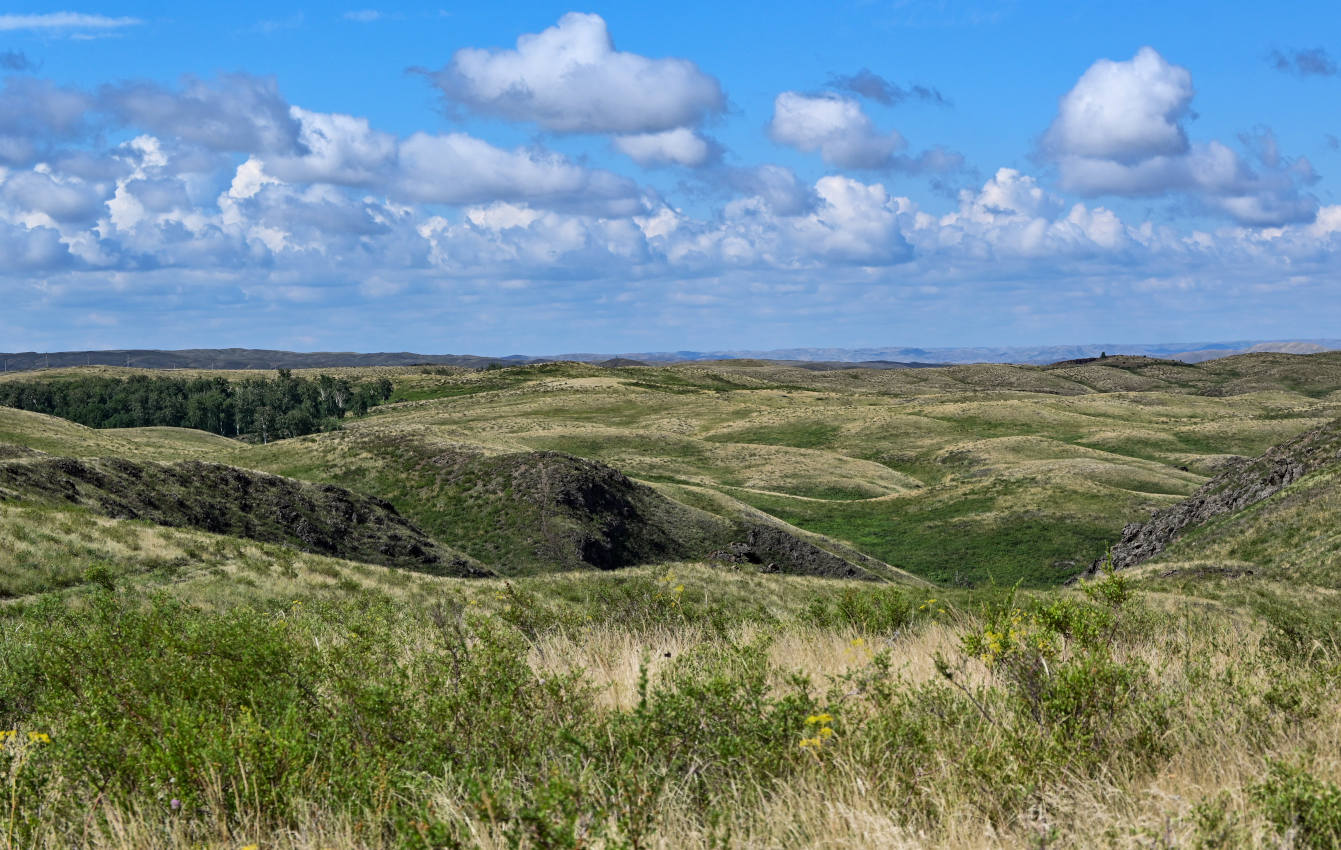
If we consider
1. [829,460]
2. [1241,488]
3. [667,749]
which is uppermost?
[667,749]

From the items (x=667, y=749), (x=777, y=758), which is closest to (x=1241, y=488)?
(x=777, y=758)

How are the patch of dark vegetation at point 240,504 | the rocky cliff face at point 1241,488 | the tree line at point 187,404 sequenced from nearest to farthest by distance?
the patch of dark vegetation at point 240,504 < the rocky cliff face at point 1241,488 < the tree line at point 187,404

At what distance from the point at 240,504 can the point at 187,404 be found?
121522mm

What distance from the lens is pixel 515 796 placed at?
4770mm

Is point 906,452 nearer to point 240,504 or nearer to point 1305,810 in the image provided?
point 240,504

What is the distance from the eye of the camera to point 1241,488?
45.0m

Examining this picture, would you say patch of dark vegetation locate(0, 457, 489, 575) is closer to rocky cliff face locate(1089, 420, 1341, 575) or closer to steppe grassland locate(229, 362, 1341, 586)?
steppe grassland locate(229, 362, 1341, 586)

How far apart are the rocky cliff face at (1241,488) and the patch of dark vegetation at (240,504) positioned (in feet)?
108

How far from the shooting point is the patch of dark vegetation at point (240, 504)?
95.5 ft

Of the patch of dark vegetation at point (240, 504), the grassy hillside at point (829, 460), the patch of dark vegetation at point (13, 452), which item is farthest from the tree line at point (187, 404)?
the patch of dark vegetation at point (240, 504)

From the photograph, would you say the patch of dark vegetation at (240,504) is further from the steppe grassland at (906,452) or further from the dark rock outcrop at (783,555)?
the steppe grassland at (906,452)

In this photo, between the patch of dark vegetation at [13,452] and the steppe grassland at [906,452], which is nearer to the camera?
the patch of dark vegetation at [13,452]

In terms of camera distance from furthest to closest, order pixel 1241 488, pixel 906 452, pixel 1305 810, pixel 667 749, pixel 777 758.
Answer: pixel 906 452 < pixel 1241 488 < pixel 667 749 < pixel 777 758 < pixel 1305 810

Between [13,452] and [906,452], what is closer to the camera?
[13,452]
